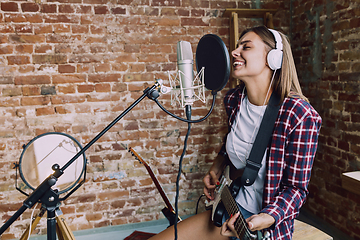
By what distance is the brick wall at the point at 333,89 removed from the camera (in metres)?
1.89

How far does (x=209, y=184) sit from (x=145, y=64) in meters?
1.19

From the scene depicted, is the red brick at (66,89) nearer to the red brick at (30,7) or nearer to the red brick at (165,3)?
the red brick at (30,7)

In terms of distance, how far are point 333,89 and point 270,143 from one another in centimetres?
118

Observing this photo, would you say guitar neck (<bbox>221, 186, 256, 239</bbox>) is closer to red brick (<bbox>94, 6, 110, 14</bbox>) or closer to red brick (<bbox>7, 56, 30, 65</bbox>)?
red brick (<bbox>94, 6, 110, 14</bbox>)

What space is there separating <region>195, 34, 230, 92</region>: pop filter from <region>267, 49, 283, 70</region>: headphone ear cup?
444mm

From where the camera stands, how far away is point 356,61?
1849mm

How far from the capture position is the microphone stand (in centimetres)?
83

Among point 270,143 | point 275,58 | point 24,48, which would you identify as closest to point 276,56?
point 275,58

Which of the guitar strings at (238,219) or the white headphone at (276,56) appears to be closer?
the guitar strings at (238,219)

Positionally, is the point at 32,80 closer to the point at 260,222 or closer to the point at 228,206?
the point at 228,206

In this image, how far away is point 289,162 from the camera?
1170mm

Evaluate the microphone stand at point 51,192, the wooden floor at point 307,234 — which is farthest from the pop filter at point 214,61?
the wooden floor at point 307,234

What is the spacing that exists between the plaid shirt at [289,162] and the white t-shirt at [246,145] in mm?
68

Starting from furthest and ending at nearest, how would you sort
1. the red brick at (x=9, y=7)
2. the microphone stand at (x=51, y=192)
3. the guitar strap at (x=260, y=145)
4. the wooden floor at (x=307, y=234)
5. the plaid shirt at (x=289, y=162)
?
the red brick at (x=9, y=7) < the wooden floor at (x=307, y=234) < the guitar strap at (x=260, y=145) < the plaid shirt at (x=289, y=162) < the microphone stand at (x=51, y=192)
